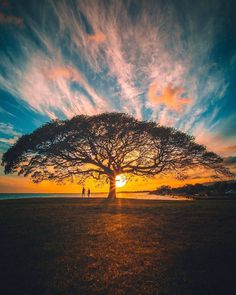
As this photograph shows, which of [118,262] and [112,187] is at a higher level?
[112,187]

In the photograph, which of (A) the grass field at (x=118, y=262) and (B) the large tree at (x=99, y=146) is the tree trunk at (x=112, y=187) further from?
(A) the grass field at (x=118, y=262)

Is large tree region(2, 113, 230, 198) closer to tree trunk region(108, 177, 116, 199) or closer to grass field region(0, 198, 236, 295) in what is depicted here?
tree trunk region(108, 177, 116, 199)

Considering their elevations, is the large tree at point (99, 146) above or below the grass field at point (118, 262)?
above

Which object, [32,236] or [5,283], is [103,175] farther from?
[5,283]

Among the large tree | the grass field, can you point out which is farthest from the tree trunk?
the grass field

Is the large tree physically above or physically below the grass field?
above

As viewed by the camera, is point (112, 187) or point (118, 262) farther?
point (112, 187)

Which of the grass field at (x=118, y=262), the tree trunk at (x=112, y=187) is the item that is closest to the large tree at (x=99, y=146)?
the tree trunk at (x=112, y=187)

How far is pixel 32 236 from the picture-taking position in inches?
237

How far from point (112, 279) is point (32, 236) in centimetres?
380

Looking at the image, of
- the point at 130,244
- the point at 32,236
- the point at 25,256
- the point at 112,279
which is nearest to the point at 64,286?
the point at 112,279

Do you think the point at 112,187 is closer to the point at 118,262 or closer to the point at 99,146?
the point at 99,146

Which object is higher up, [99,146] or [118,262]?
[99,146]

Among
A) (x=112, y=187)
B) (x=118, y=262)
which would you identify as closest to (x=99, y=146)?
(x=112, y=187)
